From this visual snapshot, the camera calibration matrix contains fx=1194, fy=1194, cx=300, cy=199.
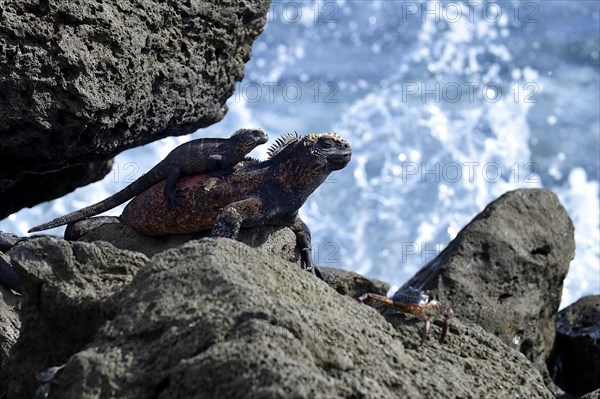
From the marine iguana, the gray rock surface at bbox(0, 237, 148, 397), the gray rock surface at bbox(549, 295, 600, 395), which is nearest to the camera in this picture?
the gray rock surface at bbox(0, 237, 148, 397)

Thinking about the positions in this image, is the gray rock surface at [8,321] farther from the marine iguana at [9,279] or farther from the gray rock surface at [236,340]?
the gray rock surface at [236,340]

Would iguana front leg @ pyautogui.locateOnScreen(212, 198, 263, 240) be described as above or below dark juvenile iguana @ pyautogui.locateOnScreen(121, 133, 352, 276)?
below

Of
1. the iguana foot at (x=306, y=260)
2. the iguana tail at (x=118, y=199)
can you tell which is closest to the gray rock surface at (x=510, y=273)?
the iguana foot at (x=306, y=260)

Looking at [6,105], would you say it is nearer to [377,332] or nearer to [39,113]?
[39,113]

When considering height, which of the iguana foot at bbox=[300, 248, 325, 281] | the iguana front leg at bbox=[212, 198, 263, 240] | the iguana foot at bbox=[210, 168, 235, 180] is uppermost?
the iguana foot at bbox=[210, 168, 235, 180]

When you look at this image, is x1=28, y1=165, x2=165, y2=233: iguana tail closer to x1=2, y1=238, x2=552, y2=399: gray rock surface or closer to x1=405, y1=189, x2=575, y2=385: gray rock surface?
x1=405, y1=189, x2=575, y2=385: gray rock surface

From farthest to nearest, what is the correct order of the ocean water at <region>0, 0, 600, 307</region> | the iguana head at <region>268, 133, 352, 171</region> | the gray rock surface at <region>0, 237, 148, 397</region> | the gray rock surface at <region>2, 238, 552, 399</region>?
the ocean water at <region>0, 0, 600, 307</region> → the iguana head at <region>268, 133, 352, 171</region> → the gray rock surface at <region>0, 237, 148, 397</region> → the gray rock surface at <region>2, 238, 552, 399</region>

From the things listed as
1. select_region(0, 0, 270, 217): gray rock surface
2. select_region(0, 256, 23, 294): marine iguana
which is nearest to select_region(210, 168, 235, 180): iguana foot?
select_region(0, 0, 270, 217): gray rock surface

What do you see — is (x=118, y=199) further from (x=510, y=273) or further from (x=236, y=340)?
(x=236, y=340)
